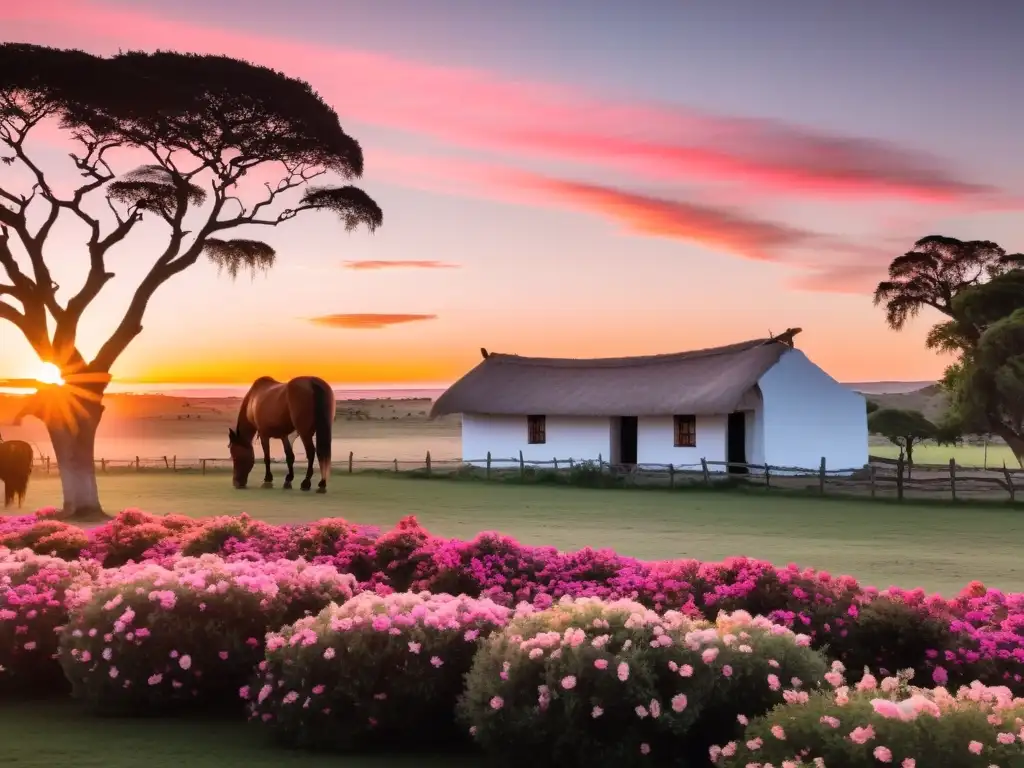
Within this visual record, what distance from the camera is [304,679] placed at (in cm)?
804

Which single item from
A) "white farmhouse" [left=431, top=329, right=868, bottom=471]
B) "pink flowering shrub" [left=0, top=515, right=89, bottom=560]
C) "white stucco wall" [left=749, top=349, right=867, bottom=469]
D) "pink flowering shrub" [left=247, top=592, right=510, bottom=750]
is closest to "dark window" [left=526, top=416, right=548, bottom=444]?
"white farmhouse" [left=431, top=329, right=868, bottom=471]

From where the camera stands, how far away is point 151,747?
7.91 m

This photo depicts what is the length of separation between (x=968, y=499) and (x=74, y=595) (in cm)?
2765

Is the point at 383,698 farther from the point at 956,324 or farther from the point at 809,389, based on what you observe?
the point at 956,324

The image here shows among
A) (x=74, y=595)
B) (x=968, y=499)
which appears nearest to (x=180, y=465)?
(x=968, y=499)

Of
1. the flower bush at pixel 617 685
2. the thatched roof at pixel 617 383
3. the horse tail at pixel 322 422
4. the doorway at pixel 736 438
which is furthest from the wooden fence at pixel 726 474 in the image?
the flower bush at pixel 617 685

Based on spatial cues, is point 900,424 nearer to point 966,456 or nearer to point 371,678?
point 966,456

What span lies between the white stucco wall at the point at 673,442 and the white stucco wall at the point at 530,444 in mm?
1534

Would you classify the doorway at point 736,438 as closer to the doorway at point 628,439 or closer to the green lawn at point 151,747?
the doorway at point 628,439

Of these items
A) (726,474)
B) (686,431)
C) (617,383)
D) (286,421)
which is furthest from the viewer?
(617,383)

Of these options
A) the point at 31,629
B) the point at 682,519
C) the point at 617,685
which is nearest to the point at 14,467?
the point at 682,519

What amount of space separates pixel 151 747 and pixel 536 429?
37185mm

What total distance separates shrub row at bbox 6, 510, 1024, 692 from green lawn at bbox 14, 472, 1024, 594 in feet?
17.4

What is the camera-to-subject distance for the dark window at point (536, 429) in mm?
44688
